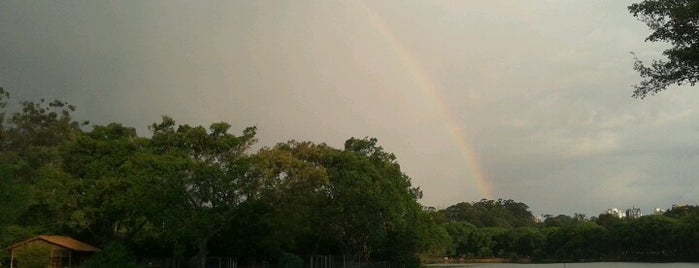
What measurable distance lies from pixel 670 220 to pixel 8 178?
295 feet

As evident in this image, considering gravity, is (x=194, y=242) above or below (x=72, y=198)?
below

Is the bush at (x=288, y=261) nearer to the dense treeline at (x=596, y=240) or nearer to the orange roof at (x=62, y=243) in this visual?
the orange roof at (x=62, y=243)

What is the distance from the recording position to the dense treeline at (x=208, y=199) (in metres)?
42.7

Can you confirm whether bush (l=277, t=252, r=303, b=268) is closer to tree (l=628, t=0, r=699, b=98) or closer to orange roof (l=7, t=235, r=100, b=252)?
orange roof (l=7, t=235, r=100, b=252)

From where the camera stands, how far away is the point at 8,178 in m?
36.7

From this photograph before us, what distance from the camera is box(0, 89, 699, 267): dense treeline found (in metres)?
42.7

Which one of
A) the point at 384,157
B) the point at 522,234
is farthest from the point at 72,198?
the point at 522,234

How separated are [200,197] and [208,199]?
59 centimetres

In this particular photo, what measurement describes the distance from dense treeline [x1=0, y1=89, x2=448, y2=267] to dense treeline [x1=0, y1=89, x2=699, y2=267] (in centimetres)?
9

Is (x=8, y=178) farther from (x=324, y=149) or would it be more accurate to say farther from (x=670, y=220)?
(x=670, y=220)

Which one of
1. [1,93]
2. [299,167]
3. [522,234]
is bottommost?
[522,234]

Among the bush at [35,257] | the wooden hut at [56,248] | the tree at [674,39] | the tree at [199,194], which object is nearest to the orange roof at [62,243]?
the wooden hut at [56,248]

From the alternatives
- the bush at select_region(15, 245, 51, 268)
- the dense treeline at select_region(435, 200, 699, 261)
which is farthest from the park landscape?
the dense treeline at select_region(435, 200, 699, 261)

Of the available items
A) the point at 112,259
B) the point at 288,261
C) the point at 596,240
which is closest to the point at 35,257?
the point at 112,259
